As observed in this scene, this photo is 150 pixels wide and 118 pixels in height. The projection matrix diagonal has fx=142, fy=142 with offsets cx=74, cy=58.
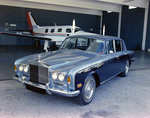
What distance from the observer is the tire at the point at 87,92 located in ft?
10.5

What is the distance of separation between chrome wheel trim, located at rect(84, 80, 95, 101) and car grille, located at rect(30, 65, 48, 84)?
0.96 metres

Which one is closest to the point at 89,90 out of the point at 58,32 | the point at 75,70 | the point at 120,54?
the point at 75,70

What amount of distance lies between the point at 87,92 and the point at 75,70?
2.58ft

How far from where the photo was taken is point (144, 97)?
13.0ft

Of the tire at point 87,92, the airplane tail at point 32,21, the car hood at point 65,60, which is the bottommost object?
the tire at point 87,92

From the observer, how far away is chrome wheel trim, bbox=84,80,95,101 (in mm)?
3340

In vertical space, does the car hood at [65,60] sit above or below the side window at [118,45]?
below

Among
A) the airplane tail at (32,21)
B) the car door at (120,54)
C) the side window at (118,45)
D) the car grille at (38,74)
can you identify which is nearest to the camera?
the car grille at (38,74)

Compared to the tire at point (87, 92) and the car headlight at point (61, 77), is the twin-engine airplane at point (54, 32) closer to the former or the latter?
the tire at point (87, 92)

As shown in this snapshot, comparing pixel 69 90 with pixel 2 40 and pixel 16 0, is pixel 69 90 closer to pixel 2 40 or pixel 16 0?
pixel 16 0

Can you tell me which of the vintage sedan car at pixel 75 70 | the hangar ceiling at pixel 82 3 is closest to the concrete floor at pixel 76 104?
the vintage sedan car at pixel 75 70

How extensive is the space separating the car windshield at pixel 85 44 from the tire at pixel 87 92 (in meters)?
1.07

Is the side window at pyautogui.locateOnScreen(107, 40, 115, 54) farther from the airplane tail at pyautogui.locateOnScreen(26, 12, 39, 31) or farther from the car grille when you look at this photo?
the airplane tail at pyautogui.locateOnScreen(26, 12, 39, 31)

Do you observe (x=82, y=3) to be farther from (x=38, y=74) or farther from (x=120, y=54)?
(x=38, y=74)
